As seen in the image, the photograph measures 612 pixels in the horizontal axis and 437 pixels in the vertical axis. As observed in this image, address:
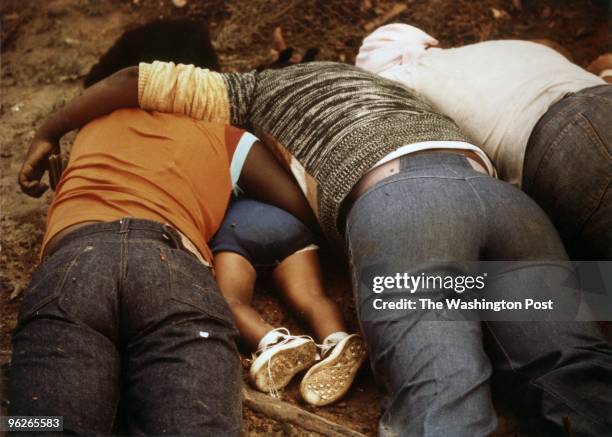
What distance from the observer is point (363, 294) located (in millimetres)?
1364

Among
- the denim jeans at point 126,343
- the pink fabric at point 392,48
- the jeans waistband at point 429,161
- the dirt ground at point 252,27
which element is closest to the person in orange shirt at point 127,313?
the denim jeans at point 126,343

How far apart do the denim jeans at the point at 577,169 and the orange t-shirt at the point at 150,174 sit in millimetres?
755

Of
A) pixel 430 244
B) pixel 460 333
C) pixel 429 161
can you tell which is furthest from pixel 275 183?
pixel 460 333

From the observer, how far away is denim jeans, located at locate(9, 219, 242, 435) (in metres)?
1.16

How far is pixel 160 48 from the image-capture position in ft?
7.23

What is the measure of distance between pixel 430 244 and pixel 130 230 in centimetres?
60

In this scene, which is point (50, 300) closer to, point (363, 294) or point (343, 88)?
point (363, 294)

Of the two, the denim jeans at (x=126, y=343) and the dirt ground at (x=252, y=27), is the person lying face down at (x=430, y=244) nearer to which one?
the denim jeans at (x=126, y=343)

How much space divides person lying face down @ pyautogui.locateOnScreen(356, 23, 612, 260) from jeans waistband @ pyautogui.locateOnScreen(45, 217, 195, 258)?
0.80 metres

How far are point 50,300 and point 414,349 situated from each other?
0.67 meters

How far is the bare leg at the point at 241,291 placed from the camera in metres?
1.60

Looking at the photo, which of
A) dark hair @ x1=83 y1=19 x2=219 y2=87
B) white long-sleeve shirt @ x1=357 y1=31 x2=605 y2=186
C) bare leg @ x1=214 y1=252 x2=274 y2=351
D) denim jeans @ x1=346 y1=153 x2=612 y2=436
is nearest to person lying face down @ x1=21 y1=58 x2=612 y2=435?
denim jeans @ x1=346 y1=153 x2=612 y2=436

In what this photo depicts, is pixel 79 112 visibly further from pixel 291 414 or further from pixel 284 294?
pixel 291 414

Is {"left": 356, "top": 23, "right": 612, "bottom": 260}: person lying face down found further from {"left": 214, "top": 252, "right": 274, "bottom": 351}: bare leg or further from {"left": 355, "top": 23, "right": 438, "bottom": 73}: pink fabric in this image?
{"left": 214, "top": 252, "right": 274, "bottom": 351}: bare leg
